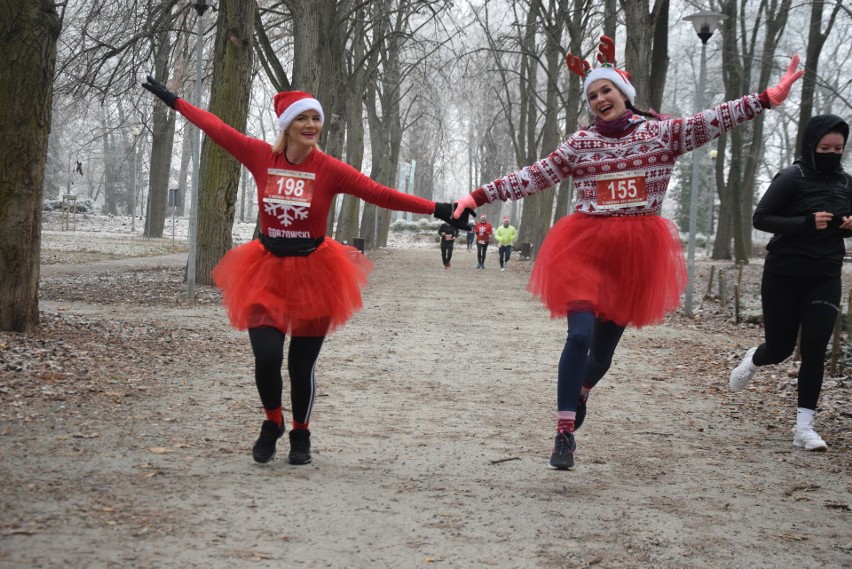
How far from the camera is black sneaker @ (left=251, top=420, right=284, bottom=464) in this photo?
203 inches

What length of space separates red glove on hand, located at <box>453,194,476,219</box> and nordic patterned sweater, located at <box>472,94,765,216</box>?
215 millimetres

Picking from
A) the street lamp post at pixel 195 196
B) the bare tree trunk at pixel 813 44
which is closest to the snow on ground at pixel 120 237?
the street lamp post at pixel 195 196

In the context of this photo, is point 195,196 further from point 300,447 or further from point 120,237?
point 120,237

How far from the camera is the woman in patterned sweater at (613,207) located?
5.46 m

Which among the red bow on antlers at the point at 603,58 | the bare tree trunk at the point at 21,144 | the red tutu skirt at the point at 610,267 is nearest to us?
the red tutu skirt at the point at 610,267

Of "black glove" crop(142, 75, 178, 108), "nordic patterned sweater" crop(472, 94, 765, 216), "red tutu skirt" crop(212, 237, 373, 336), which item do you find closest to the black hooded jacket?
"nordic patterned sweater" crop(472, 94, 765, 216)

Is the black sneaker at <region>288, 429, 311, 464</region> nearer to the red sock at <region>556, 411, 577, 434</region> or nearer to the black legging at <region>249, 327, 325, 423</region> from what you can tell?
the black legging at <region>249, 327, 325, 423</region>

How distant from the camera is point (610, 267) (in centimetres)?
555

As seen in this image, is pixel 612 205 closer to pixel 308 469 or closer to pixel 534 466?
pixel 534 466

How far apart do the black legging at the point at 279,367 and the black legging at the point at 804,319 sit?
2.96 m

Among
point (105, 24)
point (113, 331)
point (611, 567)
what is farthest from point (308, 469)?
point (105, 24)

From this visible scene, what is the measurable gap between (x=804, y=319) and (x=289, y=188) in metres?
3.29

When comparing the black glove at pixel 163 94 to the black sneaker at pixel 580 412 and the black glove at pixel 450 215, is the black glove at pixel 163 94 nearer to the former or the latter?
the black glove at pixel 450 215

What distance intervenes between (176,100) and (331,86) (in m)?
17.1
